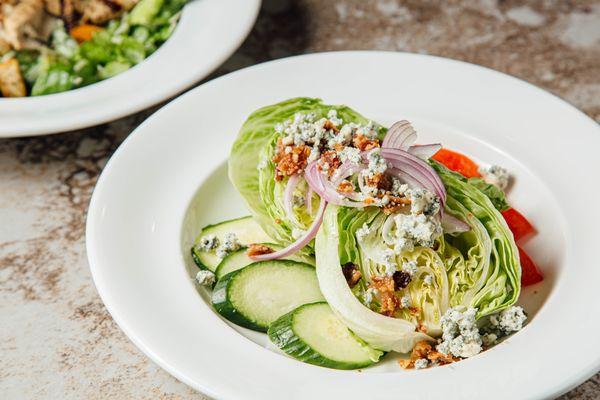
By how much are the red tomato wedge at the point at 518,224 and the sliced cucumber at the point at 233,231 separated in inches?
41.0

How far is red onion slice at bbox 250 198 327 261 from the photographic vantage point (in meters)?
3.13

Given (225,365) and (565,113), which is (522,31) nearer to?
(565,113)

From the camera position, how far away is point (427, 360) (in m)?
2.88

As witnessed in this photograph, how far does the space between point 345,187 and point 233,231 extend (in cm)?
74

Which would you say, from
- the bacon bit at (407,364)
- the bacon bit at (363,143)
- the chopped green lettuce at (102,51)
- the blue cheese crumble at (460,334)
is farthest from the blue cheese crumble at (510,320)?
the chopped green lettuce at (102,51)

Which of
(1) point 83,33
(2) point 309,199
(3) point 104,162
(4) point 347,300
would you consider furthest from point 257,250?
(1) point 83,33

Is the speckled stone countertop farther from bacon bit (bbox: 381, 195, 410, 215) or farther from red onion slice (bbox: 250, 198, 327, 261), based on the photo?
bacon bit (bbox: 381, 195, 410, 215)

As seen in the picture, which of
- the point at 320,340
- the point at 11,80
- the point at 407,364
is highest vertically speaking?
the point at 407,364

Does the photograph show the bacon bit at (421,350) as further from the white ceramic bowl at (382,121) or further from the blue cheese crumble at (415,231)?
the blue cheese crumble at (415,231)

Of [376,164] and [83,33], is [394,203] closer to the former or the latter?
[376,164]

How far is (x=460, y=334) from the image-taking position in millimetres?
2895

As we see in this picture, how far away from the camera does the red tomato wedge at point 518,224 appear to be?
11.4ft

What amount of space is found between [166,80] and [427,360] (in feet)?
6.90

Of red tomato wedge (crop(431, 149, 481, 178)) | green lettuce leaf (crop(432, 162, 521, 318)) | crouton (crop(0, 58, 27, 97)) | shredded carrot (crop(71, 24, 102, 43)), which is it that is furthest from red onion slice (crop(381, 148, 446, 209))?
shredded carrot (crop(71, 24, 102, 43))
